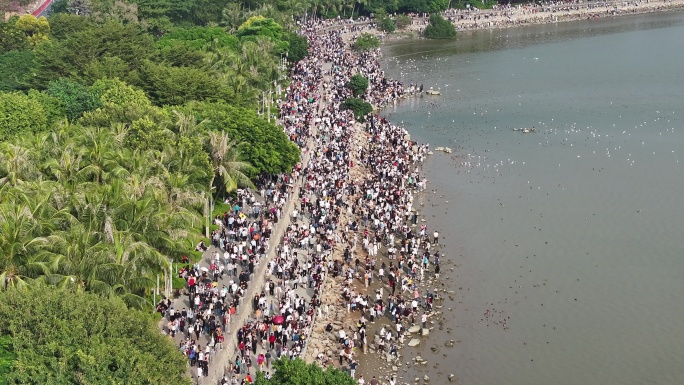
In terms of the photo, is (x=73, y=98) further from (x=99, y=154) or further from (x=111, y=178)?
(x=111, y=178)

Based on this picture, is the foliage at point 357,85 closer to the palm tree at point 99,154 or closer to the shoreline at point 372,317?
the shoreline at point 372,317

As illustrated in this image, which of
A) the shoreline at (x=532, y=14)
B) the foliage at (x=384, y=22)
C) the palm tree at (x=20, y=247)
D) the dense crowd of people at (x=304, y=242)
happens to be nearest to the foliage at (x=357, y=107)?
the dense crowd of people at (x=304, y=242)

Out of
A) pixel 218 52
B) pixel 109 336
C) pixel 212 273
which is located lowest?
pixel 212 273

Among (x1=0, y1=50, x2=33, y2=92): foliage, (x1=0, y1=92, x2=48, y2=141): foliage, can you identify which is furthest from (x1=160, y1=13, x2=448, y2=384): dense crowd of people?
(x1=0, y1=50, x2=33, y2=92): foliage

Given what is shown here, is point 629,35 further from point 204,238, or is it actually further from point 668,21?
point 204,238

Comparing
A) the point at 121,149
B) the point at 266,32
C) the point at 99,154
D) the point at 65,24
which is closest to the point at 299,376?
the point at 99,154

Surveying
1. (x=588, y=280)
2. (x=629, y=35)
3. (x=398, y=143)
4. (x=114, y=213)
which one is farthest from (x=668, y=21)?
(x=114, y=213)

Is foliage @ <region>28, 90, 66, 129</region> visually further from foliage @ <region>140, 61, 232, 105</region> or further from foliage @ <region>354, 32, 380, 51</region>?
foliage @ <region>354, 32, 380, 51</region>
